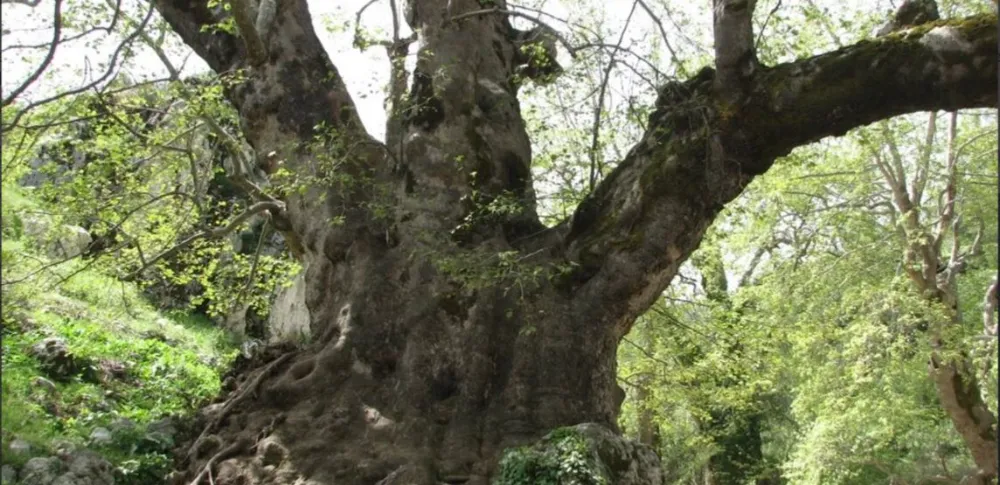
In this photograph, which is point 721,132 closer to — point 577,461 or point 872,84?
point 872,84

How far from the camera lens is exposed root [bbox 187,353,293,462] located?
21.2 feet

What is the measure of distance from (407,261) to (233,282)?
4799 mm

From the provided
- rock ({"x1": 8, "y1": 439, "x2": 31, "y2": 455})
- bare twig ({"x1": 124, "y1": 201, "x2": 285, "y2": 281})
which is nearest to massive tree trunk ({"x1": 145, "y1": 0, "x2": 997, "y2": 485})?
bare twig ({"x1": 124, "y1": 201, "x2": 285, "y2": 281})

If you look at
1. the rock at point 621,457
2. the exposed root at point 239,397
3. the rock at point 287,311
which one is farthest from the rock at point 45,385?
the rock at point 287,311

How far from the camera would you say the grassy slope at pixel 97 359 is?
23.2 feet

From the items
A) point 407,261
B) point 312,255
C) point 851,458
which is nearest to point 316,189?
point 312,255

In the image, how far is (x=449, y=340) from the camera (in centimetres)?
641

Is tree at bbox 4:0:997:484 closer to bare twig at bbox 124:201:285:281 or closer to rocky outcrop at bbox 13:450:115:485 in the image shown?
bare twig at bbox 124:201:285:281

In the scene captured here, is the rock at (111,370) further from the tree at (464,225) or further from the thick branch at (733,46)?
the thick branch at (733,46)

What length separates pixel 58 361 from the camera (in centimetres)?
937

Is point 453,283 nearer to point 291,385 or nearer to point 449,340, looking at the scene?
point 449,340

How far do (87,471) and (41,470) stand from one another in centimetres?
33

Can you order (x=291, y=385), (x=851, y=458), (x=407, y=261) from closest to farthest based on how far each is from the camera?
(x=291, y=385), (x=407, y=261), (x=851, y=458)

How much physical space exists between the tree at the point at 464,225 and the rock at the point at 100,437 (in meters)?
1.31
